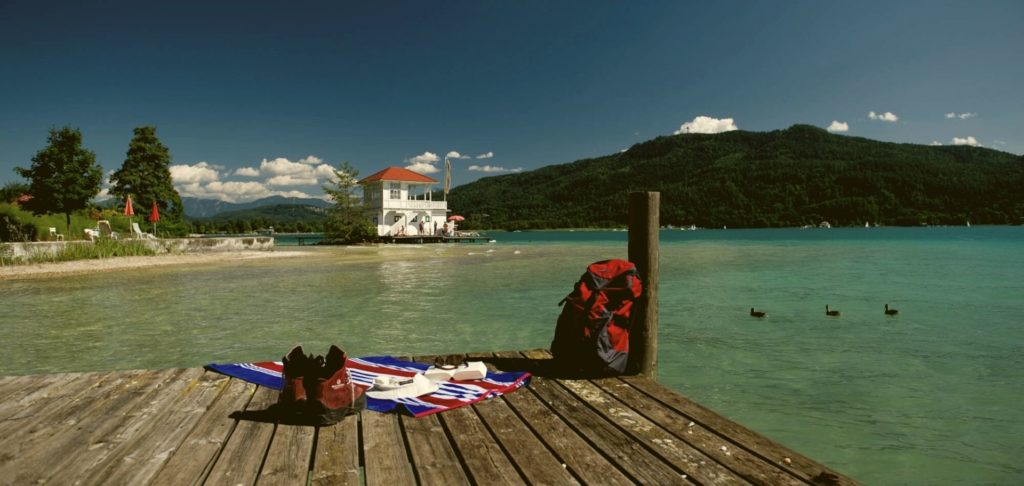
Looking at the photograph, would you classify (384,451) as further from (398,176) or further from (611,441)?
(398,176)

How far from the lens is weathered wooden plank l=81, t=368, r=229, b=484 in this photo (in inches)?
98.0

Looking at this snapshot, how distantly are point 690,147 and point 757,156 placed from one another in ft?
66.2

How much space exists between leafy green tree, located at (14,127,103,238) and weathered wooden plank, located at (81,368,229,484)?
27122mm

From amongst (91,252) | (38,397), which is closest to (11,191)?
(91,252)

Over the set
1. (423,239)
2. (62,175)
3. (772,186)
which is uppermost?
(772,186)

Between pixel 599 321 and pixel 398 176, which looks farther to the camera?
pixel 398 176

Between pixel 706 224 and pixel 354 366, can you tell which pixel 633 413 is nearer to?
pixel 354 366

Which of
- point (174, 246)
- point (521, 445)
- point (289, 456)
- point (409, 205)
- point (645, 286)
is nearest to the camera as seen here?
point (289, 456)

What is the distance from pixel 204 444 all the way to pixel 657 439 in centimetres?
240

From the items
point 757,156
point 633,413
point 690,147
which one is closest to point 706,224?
point 757,156

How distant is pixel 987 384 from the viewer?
653cm

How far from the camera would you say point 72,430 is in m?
3.06

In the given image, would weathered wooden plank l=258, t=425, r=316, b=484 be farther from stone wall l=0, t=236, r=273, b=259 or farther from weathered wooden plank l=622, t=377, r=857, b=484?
stone wall l=0, t=236, r=273, b=259

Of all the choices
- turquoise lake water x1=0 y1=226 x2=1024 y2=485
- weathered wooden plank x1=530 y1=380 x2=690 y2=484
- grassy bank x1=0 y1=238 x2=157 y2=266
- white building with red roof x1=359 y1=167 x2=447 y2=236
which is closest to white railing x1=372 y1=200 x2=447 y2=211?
white building with red roof x1=359 y1=167 x2=447 y2=236
